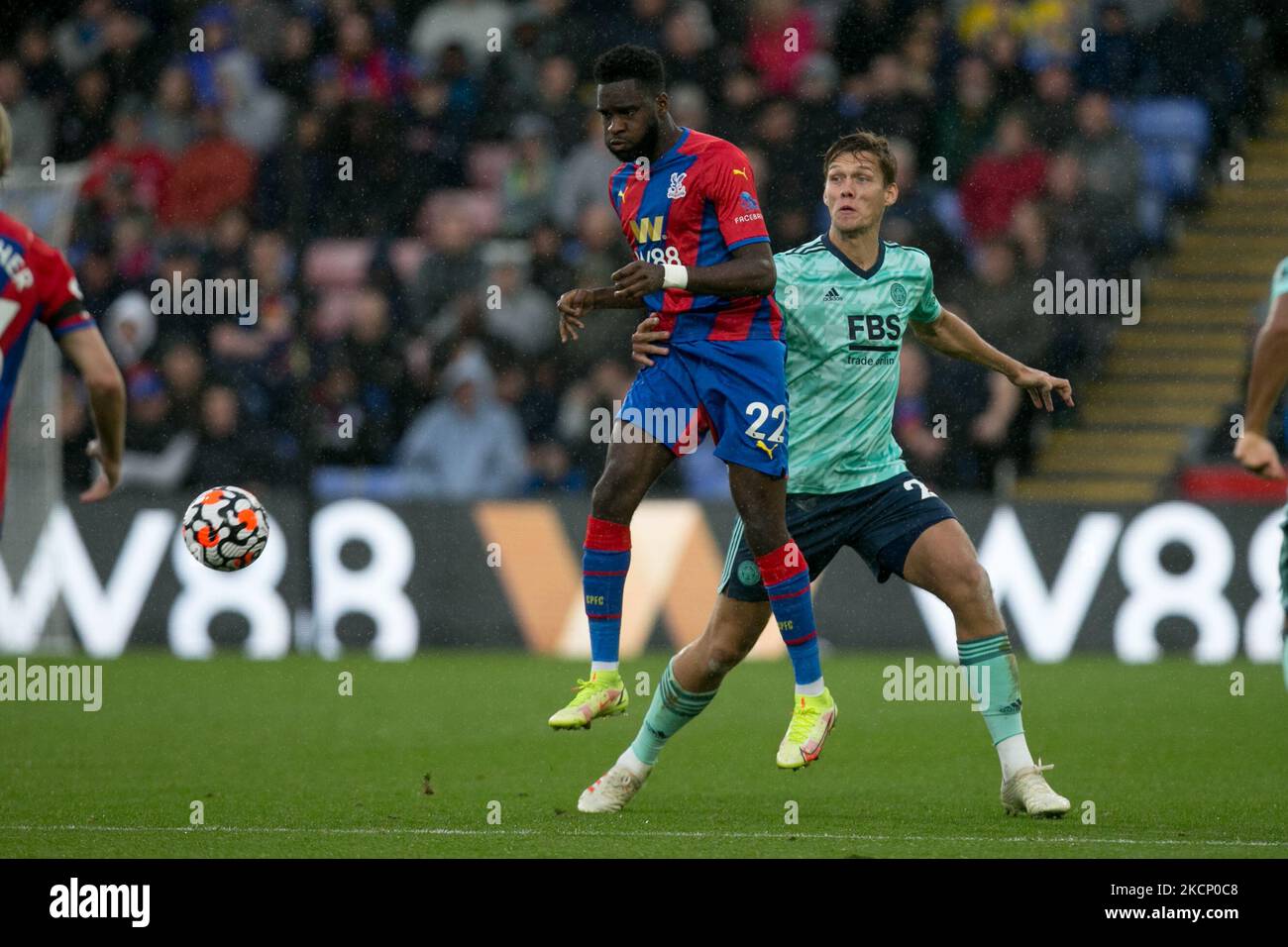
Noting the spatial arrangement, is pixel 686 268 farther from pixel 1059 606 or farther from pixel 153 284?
pixel 153 284

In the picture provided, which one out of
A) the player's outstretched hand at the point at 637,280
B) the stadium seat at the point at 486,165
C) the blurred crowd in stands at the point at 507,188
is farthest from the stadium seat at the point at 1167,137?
the player's outstretched hand at the point at 637,280

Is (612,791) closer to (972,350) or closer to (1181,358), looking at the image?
(972,350)

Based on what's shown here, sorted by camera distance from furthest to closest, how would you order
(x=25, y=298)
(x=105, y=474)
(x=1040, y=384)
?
(x=1040, y=384) < (x=105, y=474) < (x=25, y=298)

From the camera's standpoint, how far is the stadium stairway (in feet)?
54.1

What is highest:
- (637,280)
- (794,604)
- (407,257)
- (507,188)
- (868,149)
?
Result: (507,188)

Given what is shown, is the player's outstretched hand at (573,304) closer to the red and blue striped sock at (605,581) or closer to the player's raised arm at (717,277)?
the player's raised arm at (717,277)

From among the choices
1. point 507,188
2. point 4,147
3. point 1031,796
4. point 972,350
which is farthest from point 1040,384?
point 507,188

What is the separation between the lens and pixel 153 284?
15.9 m

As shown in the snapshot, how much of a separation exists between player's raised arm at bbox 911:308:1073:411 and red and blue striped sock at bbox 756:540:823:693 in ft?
3.74

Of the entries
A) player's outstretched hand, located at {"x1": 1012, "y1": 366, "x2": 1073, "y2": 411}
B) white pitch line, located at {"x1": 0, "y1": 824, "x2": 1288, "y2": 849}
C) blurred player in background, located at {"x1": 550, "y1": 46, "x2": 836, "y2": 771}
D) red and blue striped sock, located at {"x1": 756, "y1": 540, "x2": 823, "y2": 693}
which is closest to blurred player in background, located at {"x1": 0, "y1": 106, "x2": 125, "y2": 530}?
white pitch line, located at {"x1": 0, "y1": 824, "x2": 1288, "y2": 849}

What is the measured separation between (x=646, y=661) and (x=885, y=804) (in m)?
6.08

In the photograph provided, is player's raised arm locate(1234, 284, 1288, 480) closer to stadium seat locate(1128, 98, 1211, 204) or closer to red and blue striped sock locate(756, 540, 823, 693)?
red and blue striped sock locate(756, 540, 823, 693)

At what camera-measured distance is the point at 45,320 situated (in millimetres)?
6148

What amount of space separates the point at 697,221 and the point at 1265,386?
279 cm
